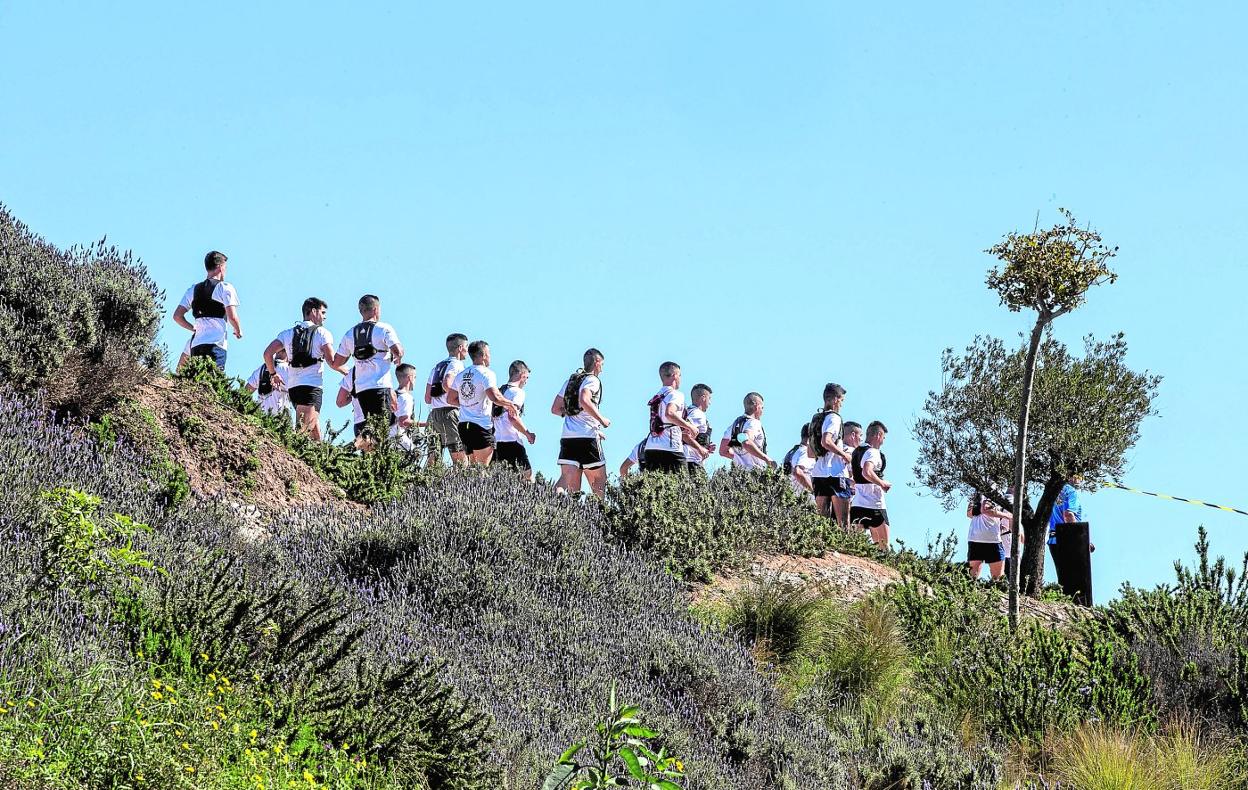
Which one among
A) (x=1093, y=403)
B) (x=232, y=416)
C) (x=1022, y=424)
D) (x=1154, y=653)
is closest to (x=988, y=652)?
(x=1154, y=653)

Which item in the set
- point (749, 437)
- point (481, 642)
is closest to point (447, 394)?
point (749, 437)

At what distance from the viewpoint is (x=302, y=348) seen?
1370cm

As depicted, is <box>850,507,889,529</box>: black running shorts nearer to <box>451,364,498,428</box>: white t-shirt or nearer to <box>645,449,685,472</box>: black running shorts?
<box>645,449,685,472</box>: black running shorts

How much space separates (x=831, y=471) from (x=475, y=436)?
4311mm

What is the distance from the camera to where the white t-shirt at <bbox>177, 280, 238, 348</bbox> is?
518 inches

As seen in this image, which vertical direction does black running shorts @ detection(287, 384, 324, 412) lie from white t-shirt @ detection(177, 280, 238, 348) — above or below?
below

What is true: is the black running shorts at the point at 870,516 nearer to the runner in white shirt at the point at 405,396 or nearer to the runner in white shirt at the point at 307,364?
the runner in white shirt at the point at 405,396

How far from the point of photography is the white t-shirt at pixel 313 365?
13.7 meters

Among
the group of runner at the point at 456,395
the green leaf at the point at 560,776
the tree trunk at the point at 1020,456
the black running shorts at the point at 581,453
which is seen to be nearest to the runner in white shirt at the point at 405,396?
the group of runner at the point at 456,395

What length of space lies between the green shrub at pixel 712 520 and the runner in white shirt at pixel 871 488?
261 centimetres

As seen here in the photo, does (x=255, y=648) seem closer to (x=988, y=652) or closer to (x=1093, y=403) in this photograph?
(x=988, y=652)

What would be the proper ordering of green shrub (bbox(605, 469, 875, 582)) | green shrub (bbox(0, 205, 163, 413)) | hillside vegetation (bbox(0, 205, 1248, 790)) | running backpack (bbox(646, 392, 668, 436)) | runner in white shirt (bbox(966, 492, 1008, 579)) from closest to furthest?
hillside vegetation (bbox(0, 205, 1248, 790)) → green shrub (bbox(0, 205, 163, 413)) → green shrub (bbox(605, 469, 875, 582)) → running backpack (bbox(646, 392, 668, 436)) → runner in white shirt (bbox(966, 492, 1008, 579))

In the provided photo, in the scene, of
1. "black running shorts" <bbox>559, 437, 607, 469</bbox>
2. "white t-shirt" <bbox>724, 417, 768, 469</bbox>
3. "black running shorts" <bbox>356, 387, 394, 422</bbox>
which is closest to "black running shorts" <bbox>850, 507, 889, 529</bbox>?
"white t-shirt" <bbox>724, 417, 768, 469</bbox>

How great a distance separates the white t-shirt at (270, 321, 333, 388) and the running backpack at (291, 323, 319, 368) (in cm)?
1
